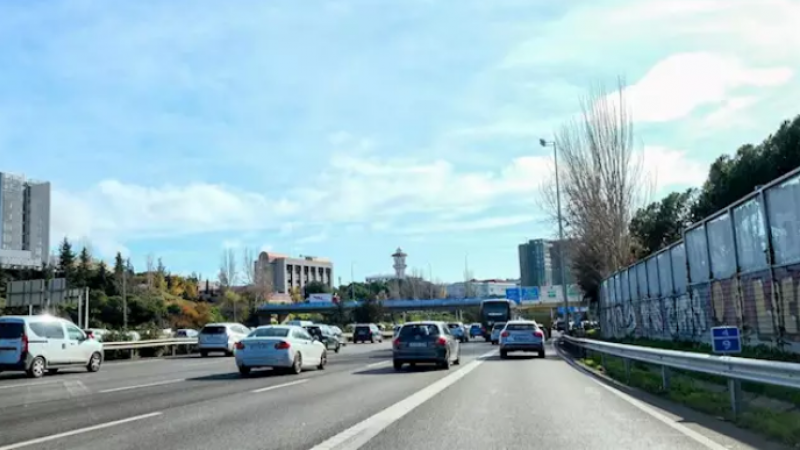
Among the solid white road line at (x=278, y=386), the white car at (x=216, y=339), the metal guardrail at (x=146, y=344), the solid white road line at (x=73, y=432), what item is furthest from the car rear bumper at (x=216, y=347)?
the solid white road line at (x=73, y=432)

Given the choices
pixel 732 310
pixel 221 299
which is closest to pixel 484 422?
pixel 732 310

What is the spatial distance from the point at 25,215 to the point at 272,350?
425ft

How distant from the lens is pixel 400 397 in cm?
1434

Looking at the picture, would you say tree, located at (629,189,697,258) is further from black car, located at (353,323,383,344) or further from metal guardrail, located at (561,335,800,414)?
metal guardrail, located at (561,335,800,414)

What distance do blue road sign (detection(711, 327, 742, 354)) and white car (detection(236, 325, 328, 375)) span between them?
1251 cm

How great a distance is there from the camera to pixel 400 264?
16812 centimetres

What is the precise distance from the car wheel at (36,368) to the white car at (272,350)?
21.4 feet

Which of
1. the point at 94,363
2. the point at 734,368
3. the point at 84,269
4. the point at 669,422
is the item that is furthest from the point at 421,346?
the point at 84,269

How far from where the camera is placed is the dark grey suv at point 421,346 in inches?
907

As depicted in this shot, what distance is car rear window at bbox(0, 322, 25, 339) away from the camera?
867 inches

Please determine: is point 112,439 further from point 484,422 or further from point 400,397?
point 400,397

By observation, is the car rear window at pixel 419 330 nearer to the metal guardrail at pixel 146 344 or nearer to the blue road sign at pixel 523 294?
the metal guardrail at pixel 146 344

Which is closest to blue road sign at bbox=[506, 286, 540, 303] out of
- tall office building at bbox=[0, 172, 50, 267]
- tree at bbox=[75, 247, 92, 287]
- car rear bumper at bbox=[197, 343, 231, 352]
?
tree at bbox=[75, 247, 92, 287]

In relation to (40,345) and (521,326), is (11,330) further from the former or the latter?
(521,326)
